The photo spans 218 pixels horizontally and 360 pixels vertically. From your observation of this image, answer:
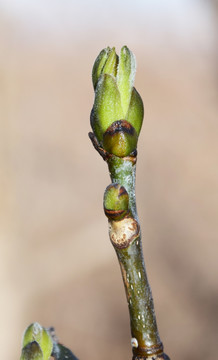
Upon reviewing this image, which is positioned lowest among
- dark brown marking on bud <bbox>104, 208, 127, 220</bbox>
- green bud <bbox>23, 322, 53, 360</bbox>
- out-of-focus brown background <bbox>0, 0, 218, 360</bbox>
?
green bud <bbox>23, 322, 53, 360</bbox>

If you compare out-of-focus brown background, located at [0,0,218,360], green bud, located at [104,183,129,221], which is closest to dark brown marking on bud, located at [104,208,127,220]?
green bud, located at [104,183,129,221]

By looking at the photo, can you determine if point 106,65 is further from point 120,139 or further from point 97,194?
point 97,194

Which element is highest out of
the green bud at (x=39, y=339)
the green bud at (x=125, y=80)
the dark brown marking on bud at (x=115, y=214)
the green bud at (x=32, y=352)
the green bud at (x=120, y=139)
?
the green bud at (x=125, y=80)

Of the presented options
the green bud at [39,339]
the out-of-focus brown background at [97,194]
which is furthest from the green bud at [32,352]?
the out-of-focus brown background at [97,194]

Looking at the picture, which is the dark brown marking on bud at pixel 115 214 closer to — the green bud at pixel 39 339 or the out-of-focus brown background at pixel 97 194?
the green bud at pixel 39 339

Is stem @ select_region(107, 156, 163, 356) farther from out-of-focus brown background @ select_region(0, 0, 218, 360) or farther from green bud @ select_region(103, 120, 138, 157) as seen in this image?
out-of-focus brown background @ select_region(0, 0, 218, 360)

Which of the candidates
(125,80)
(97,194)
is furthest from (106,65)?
(97,194)
